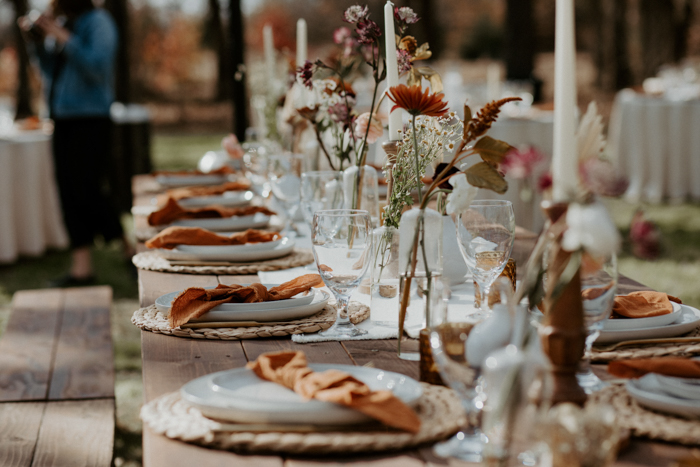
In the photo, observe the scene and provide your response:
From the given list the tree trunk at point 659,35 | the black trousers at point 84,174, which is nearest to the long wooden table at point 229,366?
the black trousers at point 84,174

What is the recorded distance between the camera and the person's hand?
13.4 feet

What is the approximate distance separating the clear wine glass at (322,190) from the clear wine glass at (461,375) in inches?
36.8

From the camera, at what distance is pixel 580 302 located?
91 centimetres

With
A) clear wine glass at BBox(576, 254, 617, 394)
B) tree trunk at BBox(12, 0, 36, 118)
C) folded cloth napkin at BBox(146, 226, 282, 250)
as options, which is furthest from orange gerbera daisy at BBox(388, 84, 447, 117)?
tree trunk at BBox(12, 0, 36, 118)

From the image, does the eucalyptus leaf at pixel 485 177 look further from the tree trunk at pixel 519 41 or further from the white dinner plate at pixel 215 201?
the tree trunk at pixel 519 41

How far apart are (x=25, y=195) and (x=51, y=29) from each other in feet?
5.22

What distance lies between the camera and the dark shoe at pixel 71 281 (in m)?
4.63

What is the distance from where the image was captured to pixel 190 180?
3066 millimetres

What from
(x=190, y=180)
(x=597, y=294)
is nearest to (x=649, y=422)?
(x=597, y=294)

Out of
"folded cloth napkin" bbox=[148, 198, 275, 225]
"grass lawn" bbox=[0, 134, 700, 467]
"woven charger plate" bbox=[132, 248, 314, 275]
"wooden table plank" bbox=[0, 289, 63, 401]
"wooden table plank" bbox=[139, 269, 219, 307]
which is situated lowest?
"grass lawn" bbox=[0, 134, 700, 467]

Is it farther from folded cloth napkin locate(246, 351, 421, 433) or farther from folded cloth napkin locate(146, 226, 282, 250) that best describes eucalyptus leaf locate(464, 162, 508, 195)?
folded cloth napkin locate(146, 226, 282, 250)

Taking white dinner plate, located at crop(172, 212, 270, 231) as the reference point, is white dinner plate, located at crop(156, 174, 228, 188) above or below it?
above

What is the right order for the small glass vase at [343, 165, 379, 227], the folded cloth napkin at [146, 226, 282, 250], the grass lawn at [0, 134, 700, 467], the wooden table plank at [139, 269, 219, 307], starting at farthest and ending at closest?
the grass lawn at [0, 134, 700, 467]
the folded cloth napkin at [146, 226, 282, 250]
the small glass vase at [343, 165, 379, 227]
the wooden table plank at [139, 269, 219, 307]

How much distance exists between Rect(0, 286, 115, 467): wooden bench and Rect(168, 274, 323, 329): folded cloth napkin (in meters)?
0.68
